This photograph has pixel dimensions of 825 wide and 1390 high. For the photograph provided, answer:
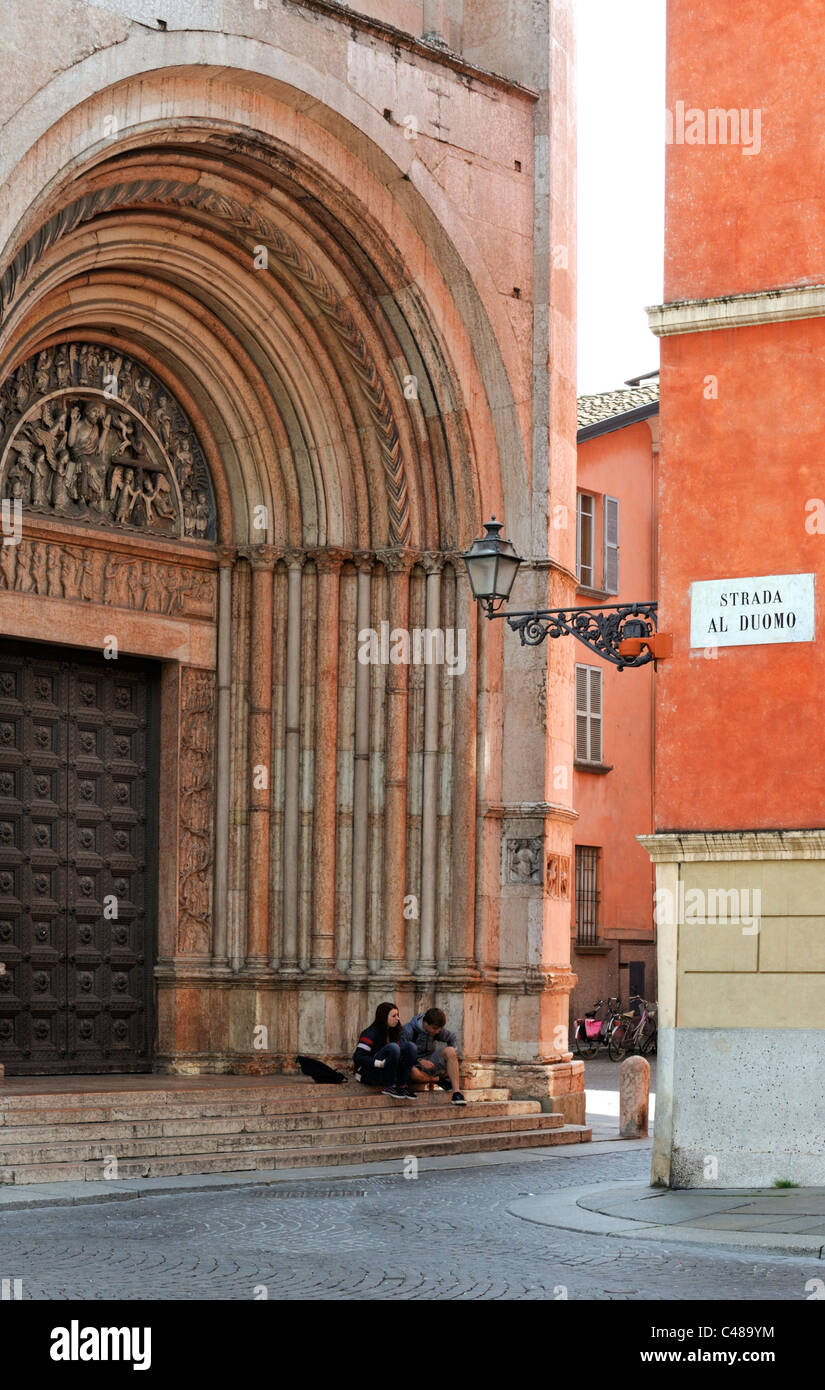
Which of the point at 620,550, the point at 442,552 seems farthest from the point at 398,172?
the point at 620,550

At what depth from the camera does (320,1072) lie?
1519cm

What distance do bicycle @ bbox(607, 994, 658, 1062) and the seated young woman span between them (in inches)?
544

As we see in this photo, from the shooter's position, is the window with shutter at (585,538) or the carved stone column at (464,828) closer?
the carved stone column at (464,828)

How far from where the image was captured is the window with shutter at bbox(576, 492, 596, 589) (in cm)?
3206

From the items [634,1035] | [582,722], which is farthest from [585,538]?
[634,1035]

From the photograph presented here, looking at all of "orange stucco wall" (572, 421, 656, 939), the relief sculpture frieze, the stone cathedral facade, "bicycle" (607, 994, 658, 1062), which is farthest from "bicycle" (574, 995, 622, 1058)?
the relief sculpture frieze

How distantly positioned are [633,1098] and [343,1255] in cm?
751

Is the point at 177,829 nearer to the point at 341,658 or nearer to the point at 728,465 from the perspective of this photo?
the point at 341,658

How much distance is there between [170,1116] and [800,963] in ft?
15.0

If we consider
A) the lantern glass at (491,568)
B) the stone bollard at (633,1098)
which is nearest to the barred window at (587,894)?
the stone bollard at (633,1098)

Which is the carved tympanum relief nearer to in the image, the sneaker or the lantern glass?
the lantern glass

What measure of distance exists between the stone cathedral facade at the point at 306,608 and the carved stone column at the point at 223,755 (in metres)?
0.03

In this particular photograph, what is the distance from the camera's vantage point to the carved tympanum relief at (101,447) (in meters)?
15.1

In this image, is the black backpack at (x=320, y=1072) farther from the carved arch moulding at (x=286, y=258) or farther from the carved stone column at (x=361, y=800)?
the carved arch moulding at (x=286, y=258)
